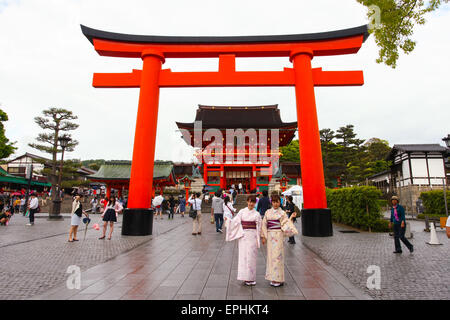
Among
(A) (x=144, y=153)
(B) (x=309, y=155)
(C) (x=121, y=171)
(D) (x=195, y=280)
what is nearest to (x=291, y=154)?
(C) (x=121, y=171)

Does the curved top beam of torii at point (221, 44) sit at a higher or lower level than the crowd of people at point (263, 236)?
higher

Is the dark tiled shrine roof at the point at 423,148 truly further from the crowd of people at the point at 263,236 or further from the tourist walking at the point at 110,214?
the tourist walking at the point at 110,214

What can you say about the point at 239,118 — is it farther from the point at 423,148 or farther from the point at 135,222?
the point at 135,222

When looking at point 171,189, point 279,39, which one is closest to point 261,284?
point 279,39

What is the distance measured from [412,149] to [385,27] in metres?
22.7

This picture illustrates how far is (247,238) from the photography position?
4.18 m

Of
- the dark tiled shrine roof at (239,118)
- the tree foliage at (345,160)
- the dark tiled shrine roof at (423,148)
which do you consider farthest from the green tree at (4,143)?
the dark tiled shrine roof at (423,148)

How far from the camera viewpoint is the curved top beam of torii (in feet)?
30.3

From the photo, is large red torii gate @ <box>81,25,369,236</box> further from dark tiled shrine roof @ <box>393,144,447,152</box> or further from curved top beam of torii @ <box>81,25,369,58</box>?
dark tiled shrine roof @ <box>393,144,447,152</box>

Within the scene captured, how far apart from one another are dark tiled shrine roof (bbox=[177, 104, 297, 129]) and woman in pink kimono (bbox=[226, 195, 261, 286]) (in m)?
20.6

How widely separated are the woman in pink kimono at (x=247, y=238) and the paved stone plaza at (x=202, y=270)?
0.20 metres

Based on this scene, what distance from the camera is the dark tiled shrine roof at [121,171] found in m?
21.9

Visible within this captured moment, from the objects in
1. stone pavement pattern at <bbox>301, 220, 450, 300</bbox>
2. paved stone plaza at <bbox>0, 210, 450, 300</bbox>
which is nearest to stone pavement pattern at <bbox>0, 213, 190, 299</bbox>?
paved stone plaza at <bbox>0, 210, 450, 300</bbox>

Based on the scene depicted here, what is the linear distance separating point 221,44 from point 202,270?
820cm
